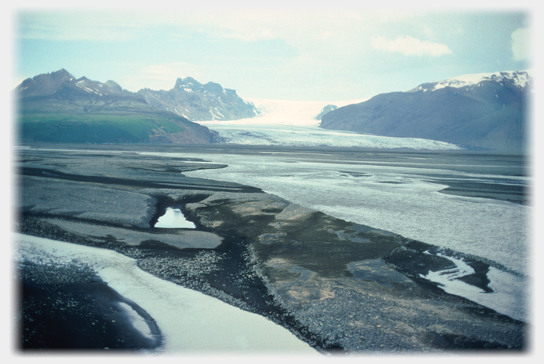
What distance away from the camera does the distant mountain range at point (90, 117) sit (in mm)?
75188

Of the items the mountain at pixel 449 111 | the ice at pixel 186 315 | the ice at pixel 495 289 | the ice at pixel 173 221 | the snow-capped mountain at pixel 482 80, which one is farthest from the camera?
the snow-capped mountain at pixel 482 80

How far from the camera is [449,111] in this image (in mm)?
140125

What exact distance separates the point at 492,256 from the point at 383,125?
144m

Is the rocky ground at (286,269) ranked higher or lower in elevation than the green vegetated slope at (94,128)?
lower

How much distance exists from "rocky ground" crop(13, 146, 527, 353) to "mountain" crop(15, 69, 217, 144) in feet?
218

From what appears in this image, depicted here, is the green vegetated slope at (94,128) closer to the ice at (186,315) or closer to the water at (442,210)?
the water at (442,210)

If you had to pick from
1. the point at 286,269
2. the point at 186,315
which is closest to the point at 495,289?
the point at 286,269

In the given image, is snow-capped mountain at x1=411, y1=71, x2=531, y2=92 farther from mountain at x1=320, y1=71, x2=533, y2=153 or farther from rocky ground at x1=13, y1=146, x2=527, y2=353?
rocky ground at x1=13, y1=146, x2=527, y2=353

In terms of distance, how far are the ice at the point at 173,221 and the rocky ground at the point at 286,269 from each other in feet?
1.00

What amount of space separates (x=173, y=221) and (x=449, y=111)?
14745cm

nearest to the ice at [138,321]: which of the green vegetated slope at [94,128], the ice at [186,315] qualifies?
the ice at [186,315]

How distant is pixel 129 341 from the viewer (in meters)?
5.21

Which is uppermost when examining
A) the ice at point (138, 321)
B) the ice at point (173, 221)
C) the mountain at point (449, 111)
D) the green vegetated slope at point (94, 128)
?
the mountain at point (449, 111)

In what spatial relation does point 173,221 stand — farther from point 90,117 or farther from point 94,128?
point 90,117
